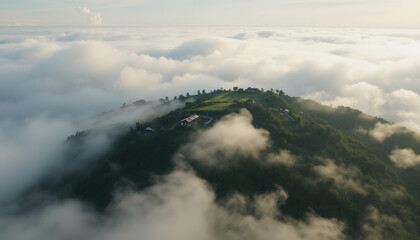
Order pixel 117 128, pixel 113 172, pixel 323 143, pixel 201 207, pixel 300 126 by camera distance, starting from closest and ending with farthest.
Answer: pixel 201 207, pixel 113 172, pixel 323 143, pixel 300 126, pixel 117 128

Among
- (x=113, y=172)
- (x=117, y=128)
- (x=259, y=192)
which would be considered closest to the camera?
(x=259, y=192)

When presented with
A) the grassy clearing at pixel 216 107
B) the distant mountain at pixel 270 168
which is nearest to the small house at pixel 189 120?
the distant mountain at pixel 270 168

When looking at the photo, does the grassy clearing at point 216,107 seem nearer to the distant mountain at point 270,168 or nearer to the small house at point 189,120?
the distant mountain at point 270,168

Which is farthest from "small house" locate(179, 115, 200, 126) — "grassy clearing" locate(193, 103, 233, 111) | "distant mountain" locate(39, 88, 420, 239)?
"grassy clearing" locate(193, 103, 233, 111)

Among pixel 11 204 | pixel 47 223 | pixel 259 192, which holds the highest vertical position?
pixel 259 192

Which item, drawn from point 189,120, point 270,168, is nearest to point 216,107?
point 189,120

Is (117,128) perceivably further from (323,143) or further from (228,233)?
(323,143)

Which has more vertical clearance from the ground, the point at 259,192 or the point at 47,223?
the point at 259,192

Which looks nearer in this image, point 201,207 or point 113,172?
point 201,207

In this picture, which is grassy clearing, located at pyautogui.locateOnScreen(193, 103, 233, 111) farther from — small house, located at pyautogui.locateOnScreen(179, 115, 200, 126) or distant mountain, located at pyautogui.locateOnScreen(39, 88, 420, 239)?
small house, located at pyautogui.locateOnScreen(179, 115, 200, 126)

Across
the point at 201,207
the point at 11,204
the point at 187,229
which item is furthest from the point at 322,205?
the point at 11,204
